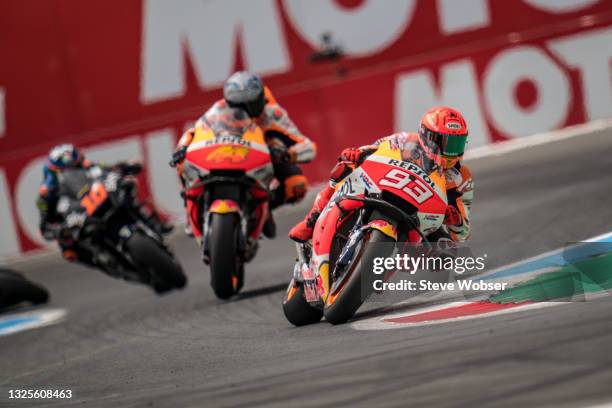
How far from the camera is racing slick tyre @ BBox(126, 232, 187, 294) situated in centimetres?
1069

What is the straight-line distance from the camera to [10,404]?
697 cm

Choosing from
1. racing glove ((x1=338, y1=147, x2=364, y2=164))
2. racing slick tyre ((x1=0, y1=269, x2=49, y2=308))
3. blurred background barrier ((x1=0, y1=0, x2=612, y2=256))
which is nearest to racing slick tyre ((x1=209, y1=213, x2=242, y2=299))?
racing glove ((x1=338, y1=147, x2=364, y2=164))

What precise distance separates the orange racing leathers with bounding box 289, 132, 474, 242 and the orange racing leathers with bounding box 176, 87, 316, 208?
92.2 inches

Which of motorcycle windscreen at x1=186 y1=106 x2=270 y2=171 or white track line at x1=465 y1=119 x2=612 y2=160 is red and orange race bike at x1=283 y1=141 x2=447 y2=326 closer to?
motorcycle windscreen at x1=186 y1=106 x2=270 y2=171

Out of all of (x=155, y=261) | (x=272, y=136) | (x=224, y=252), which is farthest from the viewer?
(x=155, y=261)

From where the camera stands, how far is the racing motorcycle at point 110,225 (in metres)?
11.0

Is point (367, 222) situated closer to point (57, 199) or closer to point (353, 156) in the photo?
point (353, 156)

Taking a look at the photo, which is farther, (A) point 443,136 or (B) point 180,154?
(B) point 180,154

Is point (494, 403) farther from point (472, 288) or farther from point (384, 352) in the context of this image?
point (472, 288)

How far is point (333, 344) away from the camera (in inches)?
261

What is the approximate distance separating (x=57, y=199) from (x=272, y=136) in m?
2.49

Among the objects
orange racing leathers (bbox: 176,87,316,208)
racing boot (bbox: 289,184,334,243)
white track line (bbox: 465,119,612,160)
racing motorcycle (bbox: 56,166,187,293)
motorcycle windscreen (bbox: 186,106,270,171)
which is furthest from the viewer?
white track line (bbox: 465,119,612,160)

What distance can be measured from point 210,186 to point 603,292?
3.73 m

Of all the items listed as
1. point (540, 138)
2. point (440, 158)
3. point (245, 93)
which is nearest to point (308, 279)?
point (440, 158)
